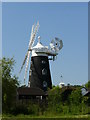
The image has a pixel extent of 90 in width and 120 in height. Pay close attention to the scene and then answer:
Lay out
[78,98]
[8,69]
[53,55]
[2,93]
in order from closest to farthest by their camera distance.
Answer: [2,93] < [8,69] < [78,98] < [53,55]

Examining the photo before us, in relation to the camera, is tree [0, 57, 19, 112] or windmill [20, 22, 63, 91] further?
windmill [20, 22, 63, 91]

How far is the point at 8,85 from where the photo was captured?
845 inches

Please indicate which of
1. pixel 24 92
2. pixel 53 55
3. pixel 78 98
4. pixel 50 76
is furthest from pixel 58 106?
pixel 53 55

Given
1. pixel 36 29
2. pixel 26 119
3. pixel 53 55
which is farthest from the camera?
pixel 36 29

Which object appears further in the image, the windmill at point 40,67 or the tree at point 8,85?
the windmill at point 40,67

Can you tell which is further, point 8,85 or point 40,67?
point 40,67

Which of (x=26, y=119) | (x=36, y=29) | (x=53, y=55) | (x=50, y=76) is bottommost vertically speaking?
(x=26, y=119)

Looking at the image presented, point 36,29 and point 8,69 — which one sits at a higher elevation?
point 36,29

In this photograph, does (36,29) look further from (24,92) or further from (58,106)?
(58,106)

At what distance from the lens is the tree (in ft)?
68.2

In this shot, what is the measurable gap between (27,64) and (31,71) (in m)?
2.79

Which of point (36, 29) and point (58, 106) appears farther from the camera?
point (36, 29)

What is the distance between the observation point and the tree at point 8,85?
20797mm

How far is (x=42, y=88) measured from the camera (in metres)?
34.5
